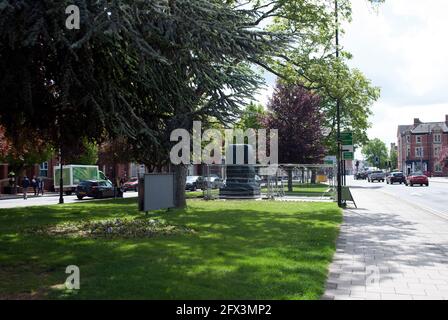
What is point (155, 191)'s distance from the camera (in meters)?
15.6

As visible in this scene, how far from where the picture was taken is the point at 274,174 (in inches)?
1202

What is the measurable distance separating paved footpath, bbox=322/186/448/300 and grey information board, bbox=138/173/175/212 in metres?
5.75

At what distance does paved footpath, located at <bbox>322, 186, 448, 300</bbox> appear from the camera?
6.34 metres

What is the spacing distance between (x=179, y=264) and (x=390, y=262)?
3682 mm

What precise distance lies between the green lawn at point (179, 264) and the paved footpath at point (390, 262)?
1.06 feet

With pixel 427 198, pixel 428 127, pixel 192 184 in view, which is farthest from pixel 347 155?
pixel 428 127

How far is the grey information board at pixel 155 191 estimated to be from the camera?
15.3m

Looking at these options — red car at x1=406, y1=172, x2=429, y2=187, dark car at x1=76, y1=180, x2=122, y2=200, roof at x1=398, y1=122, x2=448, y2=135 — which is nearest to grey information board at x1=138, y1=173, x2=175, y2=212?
dark car at x1=76, y1=180, x2=122, y2=200

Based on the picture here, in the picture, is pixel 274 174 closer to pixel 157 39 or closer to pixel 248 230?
pixel 248 230

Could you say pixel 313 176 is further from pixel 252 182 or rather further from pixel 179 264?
pixel 179 264

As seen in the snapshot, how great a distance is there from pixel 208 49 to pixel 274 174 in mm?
22229
